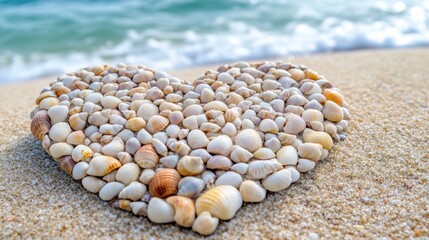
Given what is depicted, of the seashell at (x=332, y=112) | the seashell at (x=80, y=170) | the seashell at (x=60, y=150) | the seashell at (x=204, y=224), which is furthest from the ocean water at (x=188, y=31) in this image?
the seashell at (x=204, y=224)

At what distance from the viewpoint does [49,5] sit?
7992 millimetres

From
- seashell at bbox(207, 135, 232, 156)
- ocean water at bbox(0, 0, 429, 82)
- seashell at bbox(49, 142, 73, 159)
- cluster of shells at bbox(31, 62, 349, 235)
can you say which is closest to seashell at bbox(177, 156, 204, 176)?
cluster of shells at bbox(31, 62, 349, 235)

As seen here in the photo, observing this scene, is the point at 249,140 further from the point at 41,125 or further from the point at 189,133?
the point at 41,125

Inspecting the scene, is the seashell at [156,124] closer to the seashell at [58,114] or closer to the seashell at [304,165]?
the seashell at [58,114]

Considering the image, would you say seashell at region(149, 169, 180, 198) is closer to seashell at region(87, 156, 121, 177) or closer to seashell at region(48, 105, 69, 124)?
seashell at region(87, 156, 121, 177)

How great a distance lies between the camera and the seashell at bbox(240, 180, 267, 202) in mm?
1597

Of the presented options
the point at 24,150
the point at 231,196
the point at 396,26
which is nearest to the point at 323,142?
the point at 231,196

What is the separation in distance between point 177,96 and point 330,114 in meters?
0.86

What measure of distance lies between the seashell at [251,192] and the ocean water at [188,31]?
3.49 m

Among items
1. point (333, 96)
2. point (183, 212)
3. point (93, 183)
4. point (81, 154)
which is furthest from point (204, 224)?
point (333, 96)

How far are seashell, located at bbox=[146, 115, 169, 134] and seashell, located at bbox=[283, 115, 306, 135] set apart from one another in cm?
62

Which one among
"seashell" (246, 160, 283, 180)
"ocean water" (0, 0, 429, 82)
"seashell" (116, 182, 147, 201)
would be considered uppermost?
"seashell" (246, 160, 283, 180)

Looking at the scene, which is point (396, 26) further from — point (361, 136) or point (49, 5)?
point (49, 5)

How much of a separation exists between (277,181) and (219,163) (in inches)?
10.6
